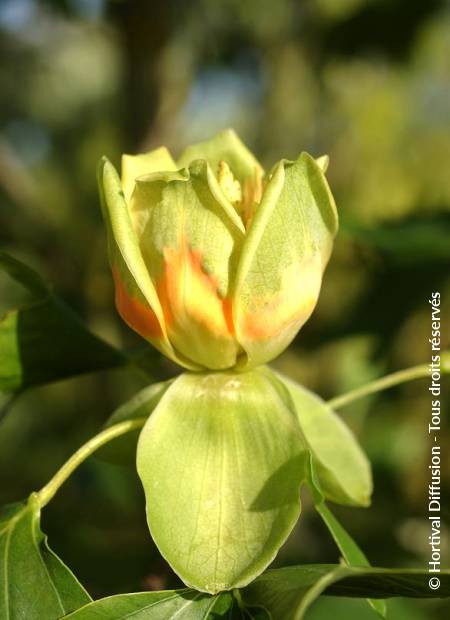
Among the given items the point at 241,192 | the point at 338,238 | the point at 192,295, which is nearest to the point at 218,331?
the point at 192,295

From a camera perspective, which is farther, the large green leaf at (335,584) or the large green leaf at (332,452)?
the large green leaf at (332,452)

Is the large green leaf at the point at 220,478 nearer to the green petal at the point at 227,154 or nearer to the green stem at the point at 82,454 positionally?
the green stem at the point at 82,454

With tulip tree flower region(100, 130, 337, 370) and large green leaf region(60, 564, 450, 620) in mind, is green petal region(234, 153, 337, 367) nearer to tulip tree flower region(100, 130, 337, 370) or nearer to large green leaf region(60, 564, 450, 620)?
tulip tree flower region(100, 130, 337, 370)

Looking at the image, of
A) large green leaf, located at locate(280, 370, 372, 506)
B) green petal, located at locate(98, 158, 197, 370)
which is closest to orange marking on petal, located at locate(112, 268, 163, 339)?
green petal, located at locate(98, 158, 197, 370)

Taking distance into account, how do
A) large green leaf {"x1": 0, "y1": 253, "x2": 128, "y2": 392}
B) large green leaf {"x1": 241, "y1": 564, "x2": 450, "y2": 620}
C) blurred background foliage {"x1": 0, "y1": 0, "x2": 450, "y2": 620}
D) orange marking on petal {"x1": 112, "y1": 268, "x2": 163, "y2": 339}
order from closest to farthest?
large green leaf {"x1": 241, "y1": 564, "x2": 450, "y2": 620} < orange marking on petal {"x1": 112, "y1": 268, "x2": 163, "y2": 339} < large green leaf {"x1": 0, "y1": 253, "x2": 128, "y2": 392} < blurred background foliage {"x1": 0, "y1": 0, "x2": 450, "y2": 620}

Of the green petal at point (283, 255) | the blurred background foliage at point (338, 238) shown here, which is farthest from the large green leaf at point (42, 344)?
the green petal at point (283, 255)

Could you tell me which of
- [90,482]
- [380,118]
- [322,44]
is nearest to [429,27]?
[322,44]
